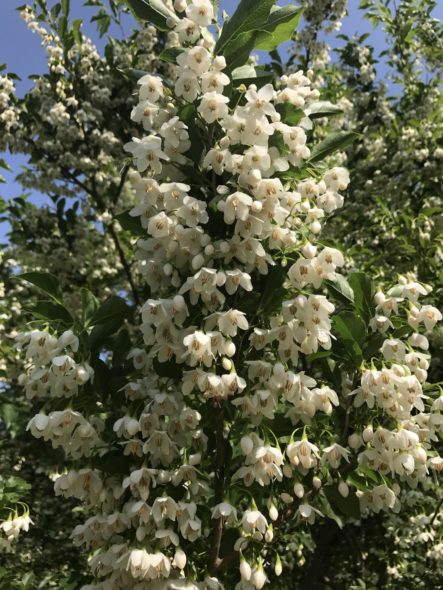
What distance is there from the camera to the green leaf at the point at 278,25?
223 centimetres

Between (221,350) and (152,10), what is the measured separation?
1445 millimetres

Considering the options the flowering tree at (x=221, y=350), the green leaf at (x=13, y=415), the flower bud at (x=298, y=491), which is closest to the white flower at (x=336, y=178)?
the flowering tree at (x=221, y=350)

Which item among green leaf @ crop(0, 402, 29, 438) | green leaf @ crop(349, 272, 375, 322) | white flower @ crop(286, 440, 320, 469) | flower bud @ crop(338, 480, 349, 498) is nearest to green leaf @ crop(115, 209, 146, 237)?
green leaf @ crop(349, 272, 375, 322)

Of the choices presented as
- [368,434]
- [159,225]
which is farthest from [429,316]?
[159,225]

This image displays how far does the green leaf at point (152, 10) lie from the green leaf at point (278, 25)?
14.1 inches

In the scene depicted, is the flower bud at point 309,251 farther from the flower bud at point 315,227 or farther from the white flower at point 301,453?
the white flower at point 301,453

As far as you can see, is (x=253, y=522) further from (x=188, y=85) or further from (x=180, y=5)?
(x=180, y=5)

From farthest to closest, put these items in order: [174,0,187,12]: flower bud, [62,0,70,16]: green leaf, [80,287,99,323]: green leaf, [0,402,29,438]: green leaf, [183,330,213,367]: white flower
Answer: [62,0,70,16]: green leaf
[0,402,29,438]: green leaf
[80,287,99,323]: green leaf
[174,0,187,12]: flower bud
[183,330,213,367]: white flower

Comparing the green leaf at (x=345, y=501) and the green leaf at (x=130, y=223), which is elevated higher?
the green leaf at (x=130, y=223)

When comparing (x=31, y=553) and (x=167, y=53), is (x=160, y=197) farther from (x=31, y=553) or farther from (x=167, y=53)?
Answer: (x=31, y=553)

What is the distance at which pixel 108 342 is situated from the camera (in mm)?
2418

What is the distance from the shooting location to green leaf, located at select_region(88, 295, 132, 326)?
224 cm

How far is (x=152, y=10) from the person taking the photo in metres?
2.31

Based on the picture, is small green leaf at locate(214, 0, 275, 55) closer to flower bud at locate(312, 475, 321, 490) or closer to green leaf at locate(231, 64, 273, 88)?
green leaf at locate(231, 64, 273, 88)
